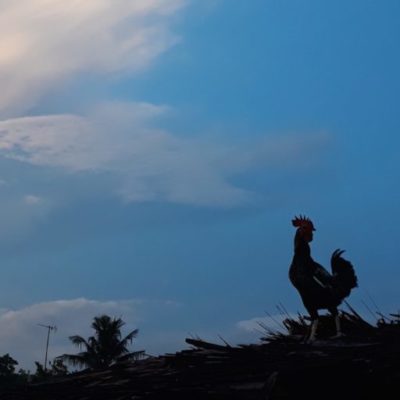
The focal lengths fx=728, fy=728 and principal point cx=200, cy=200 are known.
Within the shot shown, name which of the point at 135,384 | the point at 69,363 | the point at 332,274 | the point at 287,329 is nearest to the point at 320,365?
the point at 135,384

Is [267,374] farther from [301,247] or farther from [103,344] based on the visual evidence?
[103,344]

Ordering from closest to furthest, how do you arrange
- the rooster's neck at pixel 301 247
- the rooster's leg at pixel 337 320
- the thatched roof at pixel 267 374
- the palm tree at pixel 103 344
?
1. the thatched roof at pixel 267 374
2. the rooster's leg at pixel 337 320
3. the rooster's neck at pixel 301 247
4. the palm tree at pixel 103 344

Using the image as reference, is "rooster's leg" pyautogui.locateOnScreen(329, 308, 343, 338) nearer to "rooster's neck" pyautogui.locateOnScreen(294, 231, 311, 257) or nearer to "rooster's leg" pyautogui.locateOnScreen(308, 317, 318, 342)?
"rooster's leg" pyautogui.locateOnScreen(308, 317, 318, 342)

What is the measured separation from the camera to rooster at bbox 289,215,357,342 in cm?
731

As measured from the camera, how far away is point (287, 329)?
323 inches

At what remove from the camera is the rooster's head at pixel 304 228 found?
7.79 m

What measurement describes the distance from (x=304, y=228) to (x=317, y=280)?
0.66 m

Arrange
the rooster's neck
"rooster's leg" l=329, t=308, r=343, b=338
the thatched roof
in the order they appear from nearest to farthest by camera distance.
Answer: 1. the thatched roof
2. "rooster's leg" l=329, t=308, r=343, b=338
3. the rooster's neck

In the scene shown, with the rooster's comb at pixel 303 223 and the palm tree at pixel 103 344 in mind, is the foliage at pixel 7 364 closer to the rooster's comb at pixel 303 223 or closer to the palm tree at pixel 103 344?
the palm tree at pixel 103 344

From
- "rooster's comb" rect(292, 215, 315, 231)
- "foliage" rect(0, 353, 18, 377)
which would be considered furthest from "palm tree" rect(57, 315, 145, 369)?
"rooster's comb" rect(292, 215, 315, 231)

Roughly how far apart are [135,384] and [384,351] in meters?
1.93

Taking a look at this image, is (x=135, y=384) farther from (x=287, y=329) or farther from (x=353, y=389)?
(x=287, y=329)

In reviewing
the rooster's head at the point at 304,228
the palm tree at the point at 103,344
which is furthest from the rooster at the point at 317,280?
the palm tree at the point at 103,344

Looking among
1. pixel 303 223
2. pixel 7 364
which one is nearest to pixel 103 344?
pixel 7 364
